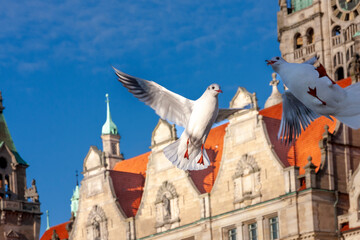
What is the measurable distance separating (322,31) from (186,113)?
60.0 m

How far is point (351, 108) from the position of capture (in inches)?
689

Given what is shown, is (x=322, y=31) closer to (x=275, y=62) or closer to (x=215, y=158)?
(x=215, y=158)

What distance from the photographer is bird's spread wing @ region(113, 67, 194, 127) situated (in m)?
21.2

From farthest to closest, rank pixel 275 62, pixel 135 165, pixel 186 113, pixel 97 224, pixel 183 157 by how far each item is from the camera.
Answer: pixel 135 165 < pixel 97 224 < pixel 186 113 < pixel 183 157 < pixel 275 62

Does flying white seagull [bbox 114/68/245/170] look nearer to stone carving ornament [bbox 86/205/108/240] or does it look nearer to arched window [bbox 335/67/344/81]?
stone carving ornament [bbox 86/205/108/240]

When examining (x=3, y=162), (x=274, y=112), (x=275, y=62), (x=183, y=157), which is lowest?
(x=183, y=157)

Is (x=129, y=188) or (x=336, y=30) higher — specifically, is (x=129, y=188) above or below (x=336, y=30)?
below

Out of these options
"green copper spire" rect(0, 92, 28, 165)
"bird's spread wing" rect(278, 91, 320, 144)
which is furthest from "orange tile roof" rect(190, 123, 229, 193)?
"bird's spread wing" rect(278, 91, 320, 144)

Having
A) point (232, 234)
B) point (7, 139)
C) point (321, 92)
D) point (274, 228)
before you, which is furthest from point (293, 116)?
point (7, 139)

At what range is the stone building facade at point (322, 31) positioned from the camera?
7781 centimetres

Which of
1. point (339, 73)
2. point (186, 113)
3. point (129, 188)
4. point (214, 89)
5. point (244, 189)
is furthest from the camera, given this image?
point (339, 73)

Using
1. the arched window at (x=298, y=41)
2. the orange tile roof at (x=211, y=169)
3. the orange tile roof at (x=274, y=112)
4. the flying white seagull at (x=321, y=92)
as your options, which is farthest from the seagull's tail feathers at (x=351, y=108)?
the arched window at (x=298, y=41)

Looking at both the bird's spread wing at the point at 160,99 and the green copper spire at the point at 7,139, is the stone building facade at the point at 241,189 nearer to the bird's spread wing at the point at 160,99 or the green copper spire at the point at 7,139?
the green copper spire at the point at 7,139

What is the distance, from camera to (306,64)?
18016 mm
